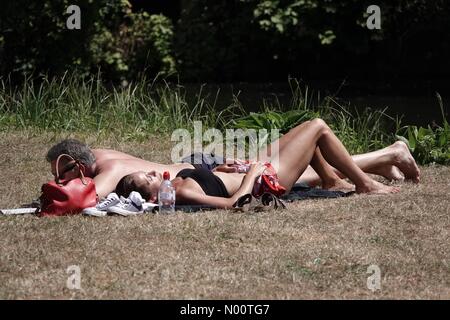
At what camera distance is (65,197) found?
23.2 feet

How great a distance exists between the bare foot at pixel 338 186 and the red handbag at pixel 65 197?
6.53ft

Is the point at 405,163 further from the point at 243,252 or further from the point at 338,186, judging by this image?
the point at 243,252

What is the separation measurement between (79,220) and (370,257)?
6.47ft

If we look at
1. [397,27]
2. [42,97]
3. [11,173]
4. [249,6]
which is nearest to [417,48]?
[397,27]

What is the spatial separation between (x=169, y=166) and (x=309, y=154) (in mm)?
1037

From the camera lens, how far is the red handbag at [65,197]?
7.07 meters

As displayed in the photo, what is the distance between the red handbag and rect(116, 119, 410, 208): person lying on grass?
1.05ft

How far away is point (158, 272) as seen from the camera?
5.85 m

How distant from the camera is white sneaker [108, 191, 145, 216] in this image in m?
7.09

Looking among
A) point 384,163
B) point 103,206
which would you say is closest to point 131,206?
point 103,206

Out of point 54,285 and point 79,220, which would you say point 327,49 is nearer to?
point 79,220

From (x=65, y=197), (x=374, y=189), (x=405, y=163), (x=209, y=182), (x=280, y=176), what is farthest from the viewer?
(x=405, y=163)

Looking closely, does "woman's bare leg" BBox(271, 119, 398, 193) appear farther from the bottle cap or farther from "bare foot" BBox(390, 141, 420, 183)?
the bottle cap

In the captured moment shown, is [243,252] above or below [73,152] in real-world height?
below
